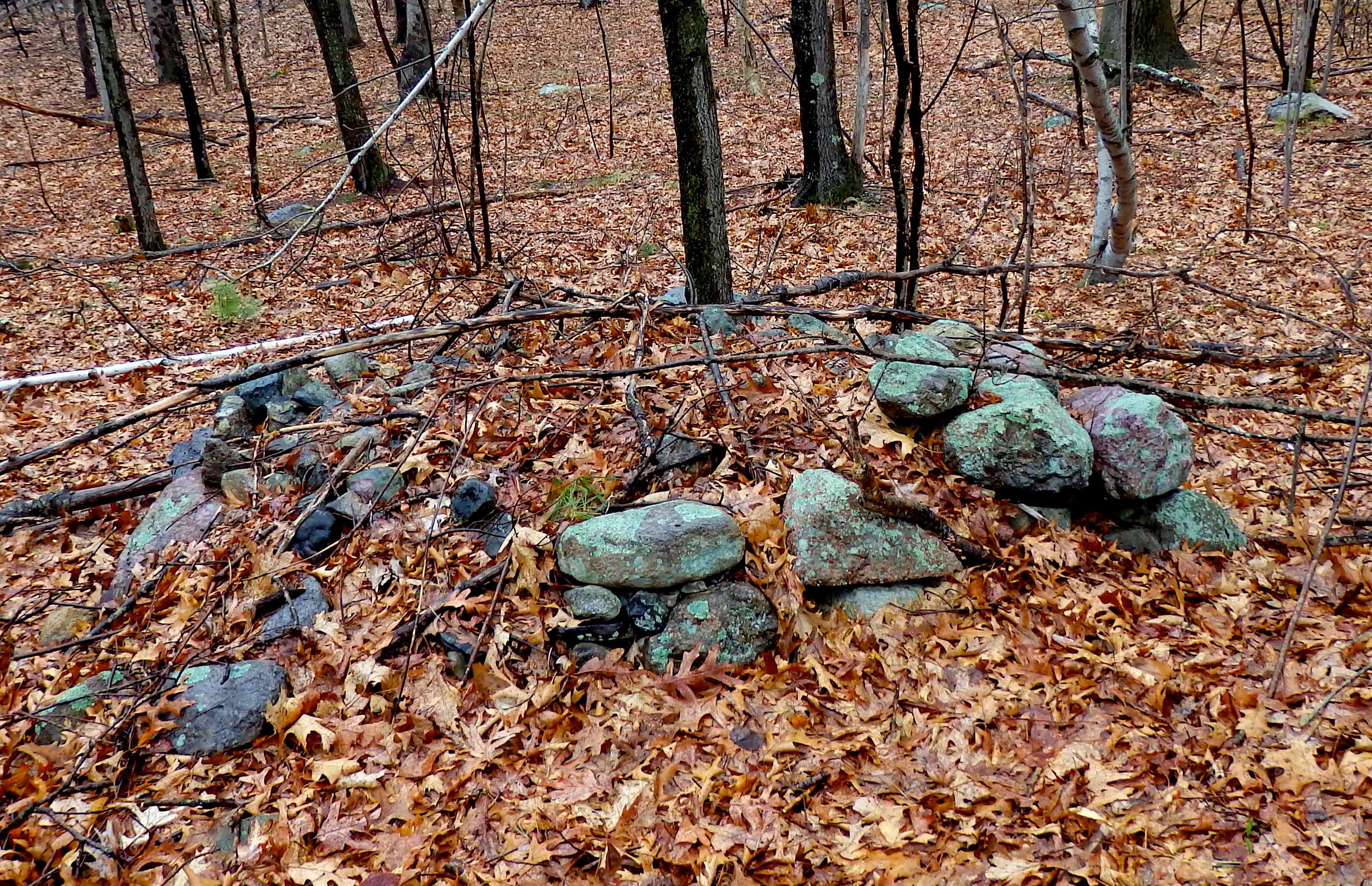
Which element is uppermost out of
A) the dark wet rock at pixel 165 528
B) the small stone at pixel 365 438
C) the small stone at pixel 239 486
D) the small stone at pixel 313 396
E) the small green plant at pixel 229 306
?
the small green plant at pixel 229 306

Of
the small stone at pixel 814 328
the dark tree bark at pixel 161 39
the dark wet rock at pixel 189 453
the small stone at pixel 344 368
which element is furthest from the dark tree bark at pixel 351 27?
the small stone at pixel 814 328

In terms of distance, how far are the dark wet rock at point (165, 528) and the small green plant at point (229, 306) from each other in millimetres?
4531

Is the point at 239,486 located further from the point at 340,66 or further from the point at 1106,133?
the point at 340,66

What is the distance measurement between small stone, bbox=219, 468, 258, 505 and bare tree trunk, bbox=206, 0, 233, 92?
1805 cm

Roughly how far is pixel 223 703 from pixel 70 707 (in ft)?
2.36

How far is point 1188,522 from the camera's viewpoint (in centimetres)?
422

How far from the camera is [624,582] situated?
3.82 meters

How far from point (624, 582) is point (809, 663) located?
3.08ft

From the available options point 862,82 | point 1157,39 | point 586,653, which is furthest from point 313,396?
point 1157,39

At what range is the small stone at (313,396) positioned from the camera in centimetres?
540

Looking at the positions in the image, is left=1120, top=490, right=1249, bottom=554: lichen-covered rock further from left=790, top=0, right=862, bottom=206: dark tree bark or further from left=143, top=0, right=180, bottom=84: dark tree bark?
left=143, top=0, right=180, bottom=84: dark tree bark

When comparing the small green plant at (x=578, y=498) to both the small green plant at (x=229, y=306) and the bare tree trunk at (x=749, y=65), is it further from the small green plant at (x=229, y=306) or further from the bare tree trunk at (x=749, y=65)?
the bare tree trunk at (x=749, y=65)

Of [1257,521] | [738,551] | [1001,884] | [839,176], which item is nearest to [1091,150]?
[839,176]

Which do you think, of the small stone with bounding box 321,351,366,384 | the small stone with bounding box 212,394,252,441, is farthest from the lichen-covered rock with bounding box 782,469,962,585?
the small stone with bounding box 212,394,252,441
